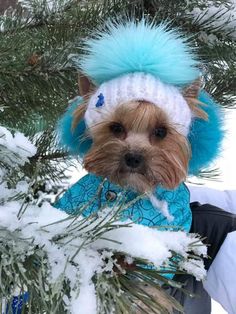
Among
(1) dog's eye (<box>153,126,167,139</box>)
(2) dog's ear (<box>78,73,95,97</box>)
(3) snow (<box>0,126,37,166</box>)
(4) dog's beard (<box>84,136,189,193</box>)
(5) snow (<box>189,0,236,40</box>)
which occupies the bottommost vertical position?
(4) dog's beard (<box>84,136,189,193</box>)

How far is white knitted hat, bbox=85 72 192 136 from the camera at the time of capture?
1137mm

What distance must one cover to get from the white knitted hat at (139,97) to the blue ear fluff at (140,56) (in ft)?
0.07

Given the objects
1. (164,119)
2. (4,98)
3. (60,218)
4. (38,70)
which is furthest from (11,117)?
(60,218)

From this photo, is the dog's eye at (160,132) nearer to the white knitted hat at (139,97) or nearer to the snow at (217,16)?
the white knitted hat at (139,97)

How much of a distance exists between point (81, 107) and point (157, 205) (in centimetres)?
31

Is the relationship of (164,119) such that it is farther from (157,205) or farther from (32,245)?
(32,245)

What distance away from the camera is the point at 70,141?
4.24ft

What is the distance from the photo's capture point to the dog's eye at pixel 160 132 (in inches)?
46.3

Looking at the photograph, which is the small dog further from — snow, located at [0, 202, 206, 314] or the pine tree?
snow, located at [0, 202, 206, 314]

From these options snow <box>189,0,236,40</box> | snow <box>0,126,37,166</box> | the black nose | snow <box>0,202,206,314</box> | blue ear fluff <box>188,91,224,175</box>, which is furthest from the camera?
snow <box>189,0,236,40</box>

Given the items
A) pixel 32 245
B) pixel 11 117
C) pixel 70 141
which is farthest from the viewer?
pixel 11 117

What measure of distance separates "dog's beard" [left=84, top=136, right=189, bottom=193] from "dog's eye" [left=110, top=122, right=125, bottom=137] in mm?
37

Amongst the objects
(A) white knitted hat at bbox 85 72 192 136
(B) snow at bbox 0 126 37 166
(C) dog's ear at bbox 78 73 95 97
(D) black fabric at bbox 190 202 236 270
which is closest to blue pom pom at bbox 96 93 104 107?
(A) white knitted hat at bbox 85 72 192 136

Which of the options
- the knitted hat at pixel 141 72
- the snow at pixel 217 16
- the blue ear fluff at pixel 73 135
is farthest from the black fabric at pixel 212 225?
the snow at pixel 217 16
